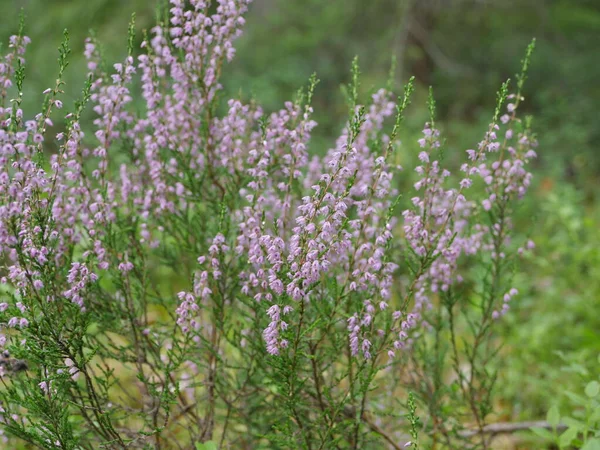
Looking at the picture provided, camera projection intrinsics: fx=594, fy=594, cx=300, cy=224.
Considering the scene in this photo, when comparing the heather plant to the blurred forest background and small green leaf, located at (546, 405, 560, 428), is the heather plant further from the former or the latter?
the blurred forest background

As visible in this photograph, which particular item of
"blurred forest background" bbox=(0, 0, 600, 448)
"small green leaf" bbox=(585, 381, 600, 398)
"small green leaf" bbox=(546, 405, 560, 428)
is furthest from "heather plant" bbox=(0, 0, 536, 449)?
"blurred forest background" bbox=(0, 0, 600, 448)

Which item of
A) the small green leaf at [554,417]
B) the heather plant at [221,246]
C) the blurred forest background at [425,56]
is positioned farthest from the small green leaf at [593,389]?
the blurred forest background at [425,56]

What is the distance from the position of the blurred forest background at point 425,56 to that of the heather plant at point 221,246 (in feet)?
14.0

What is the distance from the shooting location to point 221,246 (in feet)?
8.25

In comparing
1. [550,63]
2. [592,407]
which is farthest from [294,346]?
[550,63]

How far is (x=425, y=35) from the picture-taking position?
30.2 ft

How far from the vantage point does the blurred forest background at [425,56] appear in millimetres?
7988

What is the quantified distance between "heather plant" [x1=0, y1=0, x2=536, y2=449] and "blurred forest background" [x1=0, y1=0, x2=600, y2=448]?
427 centimetres

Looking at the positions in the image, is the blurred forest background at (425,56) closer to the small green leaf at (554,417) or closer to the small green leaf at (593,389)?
the small green leaf at (554,417)

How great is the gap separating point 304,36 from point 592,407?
7.47 metres

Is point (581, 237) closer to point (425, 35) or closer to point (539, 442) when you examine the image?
point (539, 442)

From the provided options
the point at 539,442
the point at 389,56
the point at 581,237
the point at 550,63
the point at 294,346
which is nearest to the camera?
the point at 294,346

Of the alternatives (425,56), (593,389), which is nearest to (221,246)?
(593,389)

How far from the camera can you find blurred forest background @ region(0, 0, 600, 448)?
7.99m
